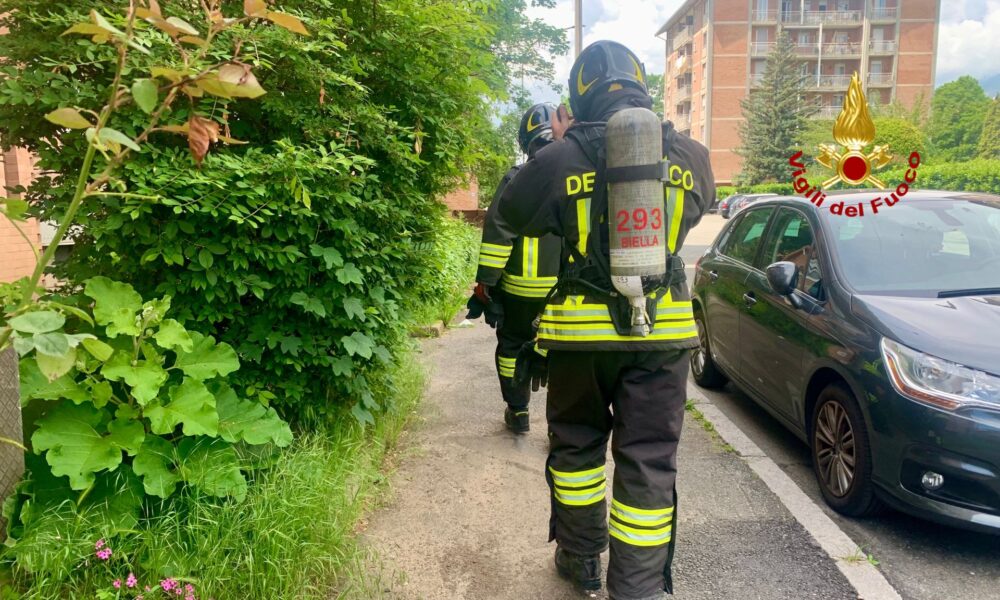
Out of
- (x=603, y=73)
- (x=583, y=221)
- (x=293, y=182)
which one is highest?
(x=603, y=73)

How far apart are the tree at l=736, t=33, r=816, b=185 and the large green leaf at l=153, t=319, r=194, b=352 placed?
189 ft

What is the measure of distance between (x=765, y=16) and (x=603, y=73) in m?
70.5

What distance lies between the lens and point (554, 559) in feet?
9.79

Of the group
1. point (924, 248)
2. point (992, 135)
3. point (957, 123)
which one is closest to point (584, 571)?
point (924, 248)

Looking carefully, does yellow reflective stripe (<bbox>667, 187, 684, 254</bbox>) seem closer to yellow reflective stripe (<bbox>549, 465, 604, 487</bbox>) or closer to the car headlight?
yellow reflective stripe (<bbox>549, 465, 604, 487</bbox>)

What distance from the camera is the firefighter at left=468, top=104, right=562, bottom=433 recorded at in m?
4.00

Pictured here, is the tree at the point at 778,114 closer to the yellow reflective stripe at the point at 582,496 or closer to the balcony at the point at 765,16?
the balcony at the point at 765,16

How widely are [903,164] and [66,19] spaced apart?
1641 inches

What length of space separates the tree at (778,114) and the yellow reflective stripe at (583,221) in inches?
2243

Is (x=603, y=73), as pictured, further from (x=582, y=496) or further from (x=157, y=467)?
(x=157, y=467)

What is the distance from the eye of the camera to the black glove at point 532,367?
10.4ft

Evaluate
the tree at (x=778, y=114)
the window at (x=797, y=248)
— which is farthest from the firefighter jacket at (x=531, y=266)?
the tree at (x=778, y=114)

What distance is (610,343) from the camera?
2482 mm

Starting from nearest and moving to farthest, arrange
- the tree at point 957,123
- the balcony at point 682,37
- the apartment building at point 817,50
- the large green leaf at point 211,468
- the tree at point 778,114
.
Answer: the large green leaf at point 211,468 → the tree at point 778,114 → the tree at point 957,123 → the apartment building at point 817,50 → the balcony at point 682,37
